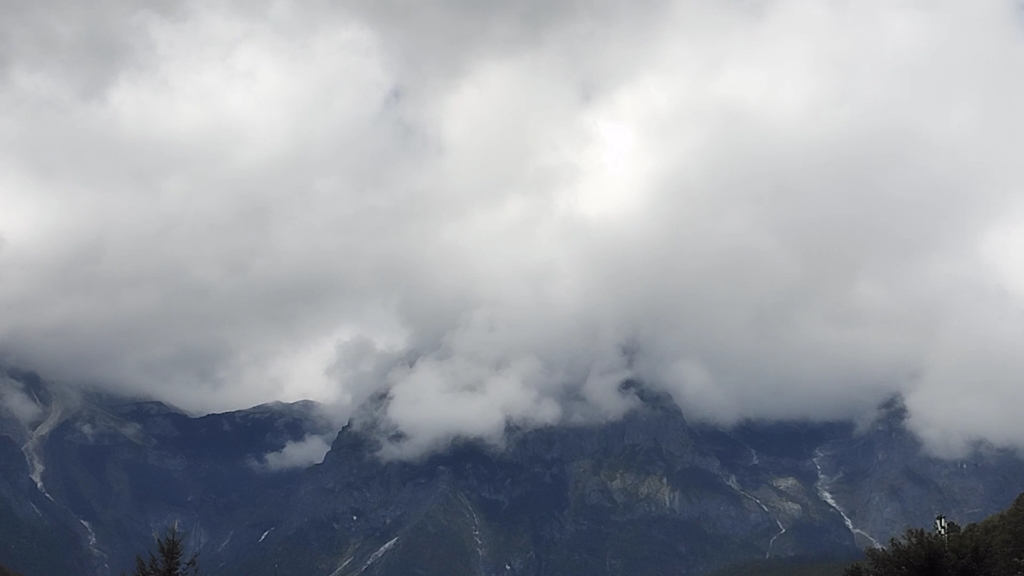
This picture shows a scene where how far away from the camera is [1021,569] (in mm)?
121250

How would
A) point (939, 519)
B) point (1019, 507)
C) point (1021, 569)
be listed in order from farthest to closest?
point (1019, 507), point (939, 519), point (1021, 569)

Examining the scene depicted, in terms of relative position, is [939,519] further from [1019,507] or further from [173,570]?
[173,570]

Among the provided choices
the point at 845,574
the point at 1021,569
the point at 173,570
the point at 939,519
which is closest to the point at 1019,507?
the point at 939,519

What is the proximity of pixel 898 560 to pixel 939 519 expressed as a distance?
32780 millimetres

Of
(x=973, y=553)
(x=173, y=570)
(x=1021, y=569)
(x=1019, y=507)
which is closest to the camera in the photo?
(x=173, y=570)

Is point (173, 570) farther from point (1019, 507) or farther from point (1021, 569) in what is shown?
point (1019, 507)

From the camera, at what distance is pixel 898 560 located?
112500mm

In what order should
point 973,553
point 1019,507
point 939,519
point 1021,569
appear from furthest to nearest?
point 1019,507 → point 939,519 → point 1021,569 → point 973,553

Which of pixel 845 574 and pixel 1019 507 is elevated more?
pixel 1019 507

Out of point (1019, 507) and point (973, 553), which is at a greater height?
point (1019, 507)

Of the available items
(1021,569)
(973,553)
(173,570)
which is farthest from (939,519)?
(173,570)

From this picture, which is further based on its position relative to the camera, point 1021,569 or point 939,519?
point 939,519

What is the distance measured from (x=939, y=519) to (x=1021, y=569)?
19.3 metres

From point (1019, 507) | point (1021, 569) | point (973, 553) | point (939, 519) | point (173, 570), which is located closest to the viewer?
point (173, 570)
